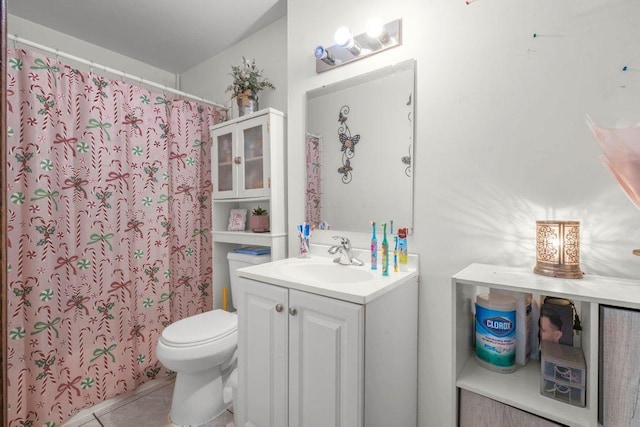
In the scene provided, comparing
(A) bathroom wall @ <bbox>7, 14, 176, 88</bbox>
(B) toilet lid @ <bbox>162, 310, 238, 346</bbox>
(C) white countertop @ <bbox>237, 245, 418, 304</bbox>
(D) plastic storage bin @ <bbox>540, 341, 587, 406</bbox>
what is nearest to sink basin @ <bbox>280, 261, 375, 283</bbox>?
(C) white countertop @ <bbox>237, 245, 418, 304</bbox>

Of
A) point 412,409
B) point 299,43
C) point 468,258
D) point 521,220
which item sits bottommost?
point 412,409

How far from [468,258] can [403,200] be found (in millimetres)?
363

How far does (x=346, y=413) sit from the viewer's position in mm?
986

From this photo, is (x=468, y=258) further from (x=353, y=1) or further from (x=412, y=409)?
(x=353, y=1)

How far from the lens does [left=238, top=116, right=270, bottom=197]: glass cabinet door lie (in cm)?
181

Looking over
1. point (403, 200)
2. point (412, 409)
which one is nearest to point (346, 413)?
point (412, 409)

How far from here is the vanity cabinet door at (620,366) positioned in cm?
68

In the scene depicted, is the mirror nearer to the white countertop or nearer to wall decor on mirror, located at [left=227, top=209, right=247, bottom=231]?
the white countertop

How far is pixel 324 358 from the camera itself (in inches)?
41.3

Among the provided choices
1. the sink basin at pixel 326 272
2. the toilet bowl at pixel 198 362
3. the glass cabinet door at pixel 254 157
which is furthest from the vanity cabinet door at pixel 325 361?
the glass cabinet door at pixel 254 157

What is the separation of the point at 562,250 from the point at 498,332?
33cm

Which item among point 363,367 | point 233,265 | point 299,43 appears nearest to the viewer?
point 363,367

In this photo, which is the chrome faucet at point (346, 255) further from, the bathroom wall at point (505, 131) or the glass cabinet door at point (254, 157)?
the glass cabinet door at point (254, 157)

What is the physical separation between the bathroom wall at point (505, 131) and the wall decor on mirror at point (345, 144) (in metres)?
0.21
